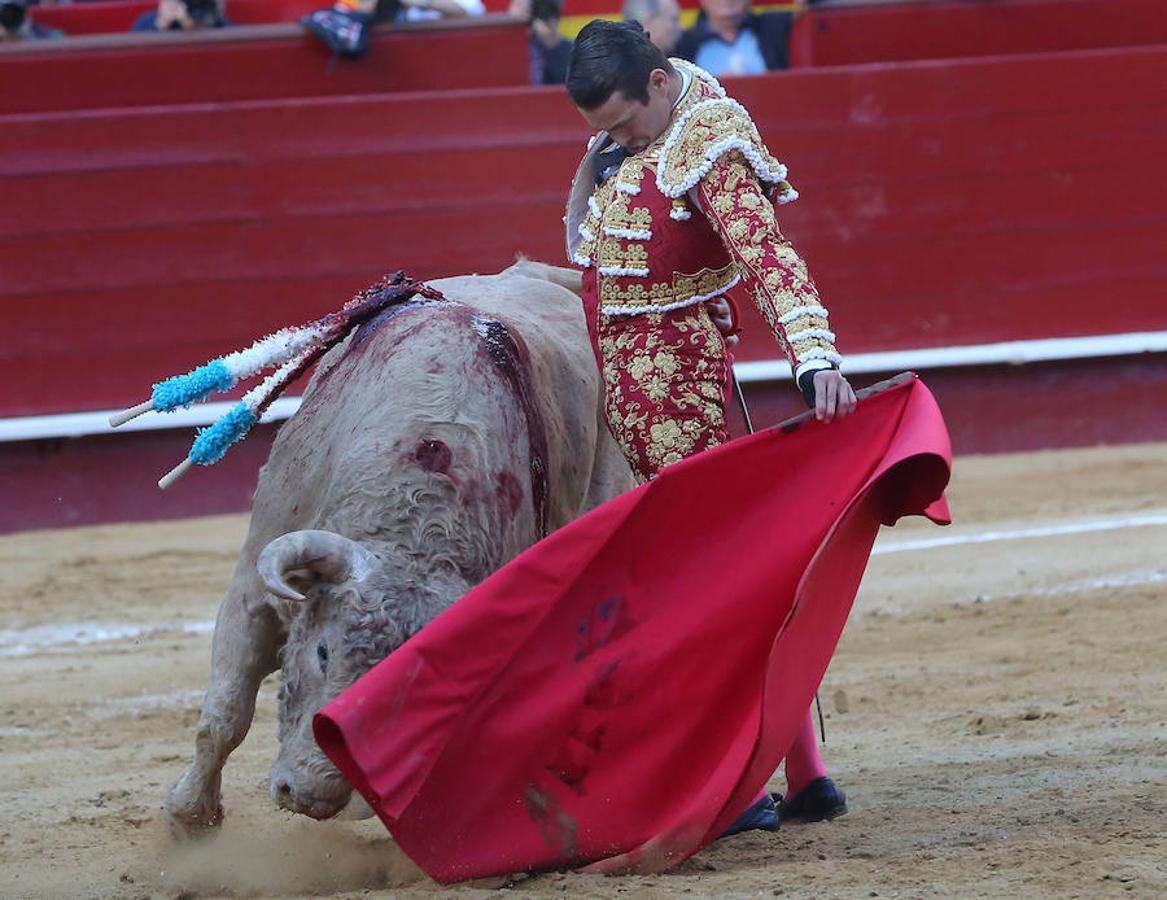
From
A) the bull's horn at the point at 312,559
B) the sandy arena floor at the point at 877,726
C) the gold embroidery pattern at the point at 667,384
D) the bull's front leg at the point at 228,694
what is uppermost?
the gold embroidery pattern at the point at 667,384

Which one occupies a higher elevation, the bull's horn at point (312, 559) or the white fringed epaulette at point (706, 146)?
the white fringed epaulette at point (706, 146)

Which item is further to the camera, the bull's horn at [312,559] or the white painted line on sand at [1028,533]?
the white painted line on sand at [1028,533]

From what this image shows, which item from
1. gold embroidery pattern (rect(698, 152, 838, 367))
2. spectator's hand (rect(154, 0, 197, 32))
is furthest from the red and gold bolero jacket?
spectator's hand (rect(154, 0, 197, 32))

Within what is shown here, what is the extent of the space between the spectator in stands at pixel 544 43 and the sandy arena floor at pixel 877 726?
1942 millimetres

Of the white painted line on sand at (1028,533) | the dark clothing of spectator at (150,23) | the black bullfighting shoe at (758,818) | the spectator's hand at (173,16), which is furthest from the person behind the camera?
the dark clothing of spectator at (150,23)

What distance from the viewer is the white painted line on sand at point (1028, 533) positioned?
5.64 m

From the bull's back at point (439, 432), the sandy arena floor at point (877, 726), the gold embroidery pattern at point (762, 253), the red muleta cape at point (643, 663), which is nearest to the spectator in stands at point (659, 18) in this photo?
the sandy arena floor at point (877, 726)

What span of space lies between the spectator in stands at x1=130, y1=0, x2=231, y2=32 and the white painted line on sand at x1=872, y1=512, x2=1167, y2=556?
302 centimetres

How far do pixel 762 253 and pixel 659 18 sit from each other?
372cm

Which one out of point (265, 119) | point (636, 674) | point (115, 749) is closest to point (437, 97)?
point (265, 119)

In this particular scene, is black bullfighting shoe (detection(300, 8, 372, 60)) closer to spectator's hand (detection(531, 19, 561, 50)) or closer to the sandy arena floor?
spectator's hand (detection(531, 19, 561, 50))

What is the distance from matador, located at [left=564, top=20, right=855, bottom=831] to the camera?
2811 mm

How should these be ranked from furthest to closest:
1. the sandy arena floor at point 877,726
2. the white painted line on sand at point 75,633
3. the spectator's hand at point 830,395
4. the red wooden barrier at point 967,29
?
the red wooden barrier at point 967,29 < the white painted line on sand at point 75,633 < the spectator's hand at point 830,395 < the sandy arena floor at point 877,726

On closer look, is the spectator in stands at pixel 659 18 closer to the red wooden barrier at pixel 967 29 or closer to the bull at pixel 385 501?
the red wooden barrier at pixel 967 29
